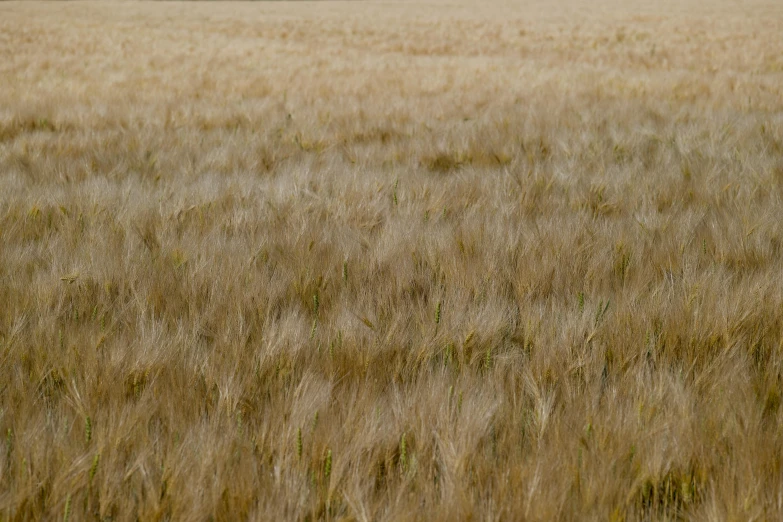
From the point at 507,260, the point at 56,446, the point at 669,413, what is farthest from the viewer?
the point at 507,260

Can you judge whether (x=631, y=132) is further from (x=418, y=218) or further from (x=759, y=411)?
(x=759, y=411)

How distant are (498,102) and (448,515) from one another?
5713 millimetres

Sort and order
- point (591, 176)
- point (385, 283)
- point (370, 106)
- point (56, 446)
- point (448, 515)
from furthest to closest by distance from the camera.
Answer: point (370, 106)
point (591, 176)
point (385, 283)
point (56, 446)
point (448, 515)

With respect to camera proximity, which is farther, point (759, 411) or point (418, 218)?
point (418, 218)

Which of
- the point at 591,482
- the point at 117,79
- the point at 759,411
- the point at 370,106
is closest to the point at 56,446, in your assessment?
the point at 591,482

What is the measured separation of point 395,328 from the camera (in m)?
1.66

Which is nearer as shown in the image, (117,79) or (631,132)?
(631,132)

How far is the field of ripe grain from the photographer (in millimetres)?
1105

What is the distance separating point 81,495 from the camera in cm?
108

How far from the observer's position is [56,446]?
3.76 ft

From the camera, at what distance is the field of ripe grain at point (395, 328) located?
111cm

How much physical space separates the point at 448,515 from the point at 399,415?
29 centimetres

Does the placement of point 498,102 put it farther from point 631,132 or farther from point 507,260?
point 507,260

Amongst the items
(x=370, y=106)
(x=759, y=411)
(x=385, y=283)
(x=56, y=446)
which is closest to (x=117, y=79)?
(x=370, y=106)
